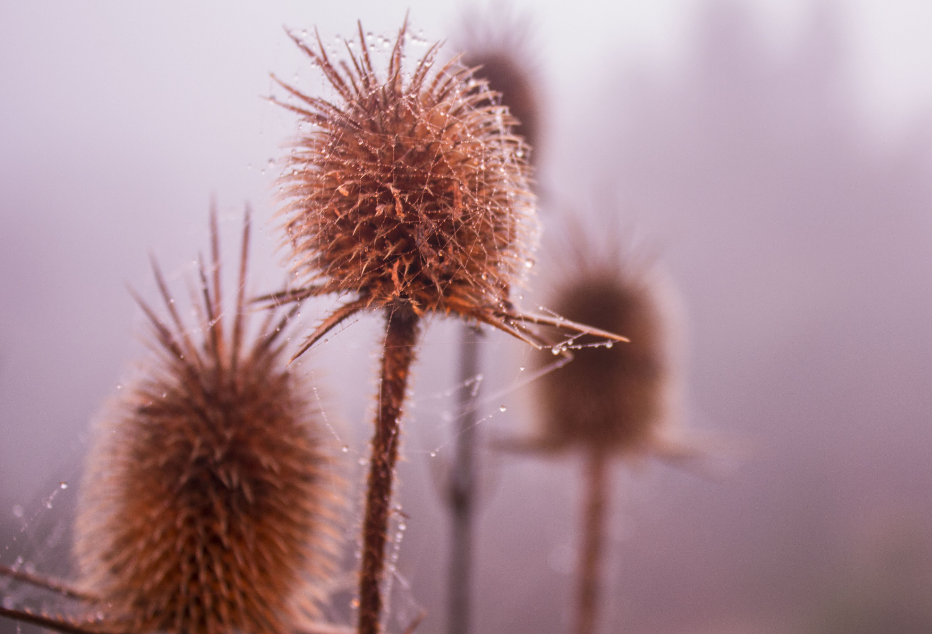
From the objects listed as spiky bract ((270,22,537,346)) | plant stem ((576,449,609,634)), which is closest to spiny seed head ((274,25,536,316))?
spiky bract ((270,22,537,346))

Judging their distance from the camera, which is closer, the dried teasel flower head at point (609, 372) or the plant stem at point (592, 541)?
the plant stem at point (592, 541)

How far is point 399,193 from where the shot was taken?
20.7 inches

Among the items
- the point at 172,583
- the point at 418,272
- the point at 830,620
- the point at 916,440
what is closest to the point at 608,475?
the point at 172,583

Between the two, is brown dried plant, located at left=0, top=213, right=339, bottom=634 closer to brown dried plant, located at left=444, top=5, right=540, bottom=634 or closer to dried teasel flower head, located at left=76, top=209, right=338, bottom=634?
dried teasel flower head, located at left=76, top=209, right=338, bottom=634

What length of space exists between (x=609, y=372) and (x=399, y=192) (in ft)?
4.32

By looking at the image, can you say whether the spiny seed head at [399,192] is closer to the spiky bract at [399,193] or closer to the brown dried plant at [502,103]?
the spiky bract at [399,193]

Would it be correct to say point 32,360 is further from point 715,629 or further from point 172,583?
point 715,629

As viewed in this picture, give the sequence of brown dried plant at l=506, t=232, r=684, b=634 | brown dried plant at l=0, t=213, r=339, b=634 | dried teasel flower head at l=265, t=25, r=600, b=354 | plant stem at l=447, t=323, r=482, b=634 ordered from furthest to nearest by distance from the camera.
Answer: brown dried plant at l=506, t=232, r=684, b=634 → plant stem at l=447, t=323, r=482, b=634 → brown dried plant at l=0, t=213, r=339, b=634 → dried teasel flower head at l=265, t=25, r=600, b=354

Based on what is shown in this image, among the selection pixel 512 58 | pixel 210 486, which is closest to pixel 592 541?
pixel 210 486

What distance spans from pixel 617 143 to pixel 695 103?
84 cm

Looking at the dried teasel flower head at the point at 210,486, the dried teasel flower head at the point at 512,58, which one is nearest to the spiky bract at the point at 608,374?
the dried teasel flower head at the point at 512,58

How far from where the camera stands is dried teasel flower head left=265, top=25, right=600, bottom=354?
1.76 feet

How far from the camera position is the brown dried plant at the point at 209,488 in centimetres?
82

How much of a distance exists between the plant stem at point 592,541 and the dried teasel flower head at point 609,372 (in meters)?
0.07
